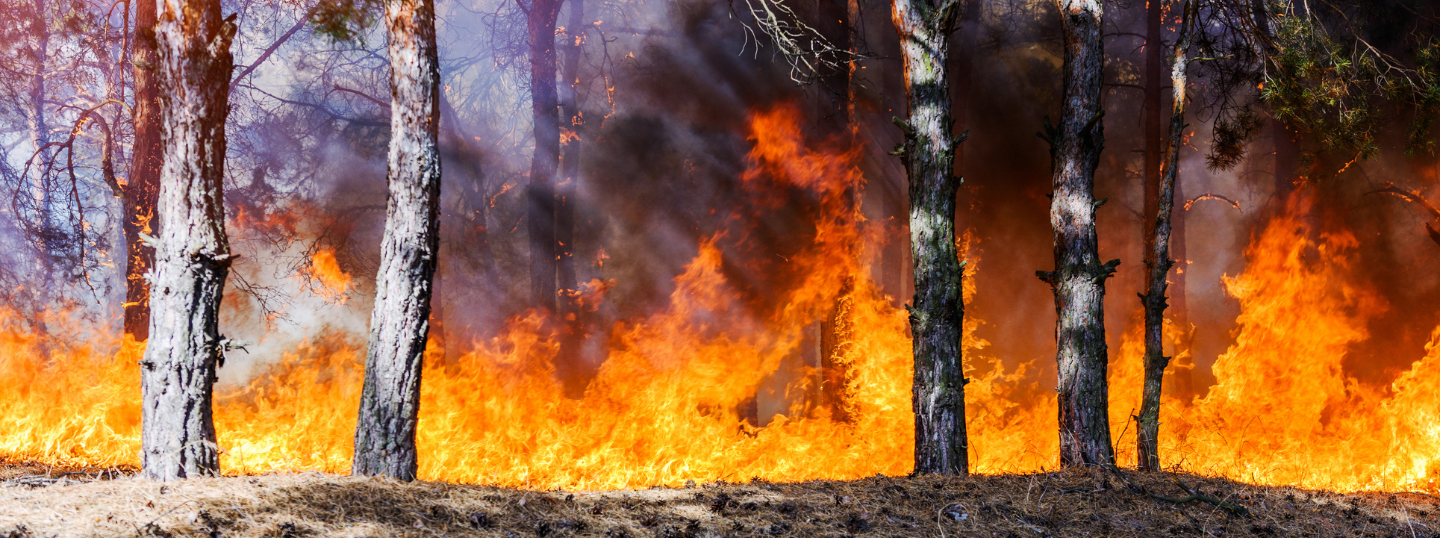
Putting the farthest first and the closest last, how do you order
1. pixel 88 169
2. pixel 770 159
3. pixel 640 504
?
pixel 770 159 < pixel 88 169 < pixel 640 504

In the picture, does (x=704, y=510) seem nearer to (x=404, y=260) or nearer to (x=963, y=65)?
(x=404, y=260)

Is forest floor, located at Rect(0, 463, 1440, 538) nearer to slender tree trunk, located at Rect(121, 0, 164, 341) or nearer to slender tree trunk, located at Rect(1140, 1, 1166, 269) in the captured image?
slender tree trunk, located at Rect(121, 0, 164, 341)

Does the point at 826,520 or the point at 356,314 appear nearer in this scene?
the point at 826,520

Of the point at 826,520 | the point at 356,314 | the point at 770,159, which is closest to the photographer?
the point at 826,520

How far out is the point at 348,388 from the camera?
40.6 ft

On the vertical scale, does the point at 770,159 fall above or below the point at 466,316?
above

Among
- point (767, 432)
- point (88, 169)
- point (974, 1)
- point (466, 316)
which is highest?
point (974, 1)

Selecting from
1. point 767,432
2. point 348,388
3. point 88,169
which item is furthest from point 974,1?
point 88,169

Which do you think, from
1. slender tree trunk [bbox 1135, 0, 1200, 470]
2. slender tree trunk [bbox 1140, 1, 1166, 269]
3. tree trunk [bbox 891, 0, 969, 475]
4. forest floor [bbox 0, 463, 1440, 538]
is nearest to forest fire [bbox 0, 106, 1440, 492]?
slender tree trunk [bbox 1140, 1, 1166, 269]

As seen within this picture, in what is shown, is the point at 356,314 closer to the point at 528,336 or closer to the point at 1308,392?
the point at 528,336

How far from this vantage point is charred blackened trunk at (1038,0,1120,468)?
6.70m

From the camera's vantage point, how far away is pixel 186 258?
17.3 ft

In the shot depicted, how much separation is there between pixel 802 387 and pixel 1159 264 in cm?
659

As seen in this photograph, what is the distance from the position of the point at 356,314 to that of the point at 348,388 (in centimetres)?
135
